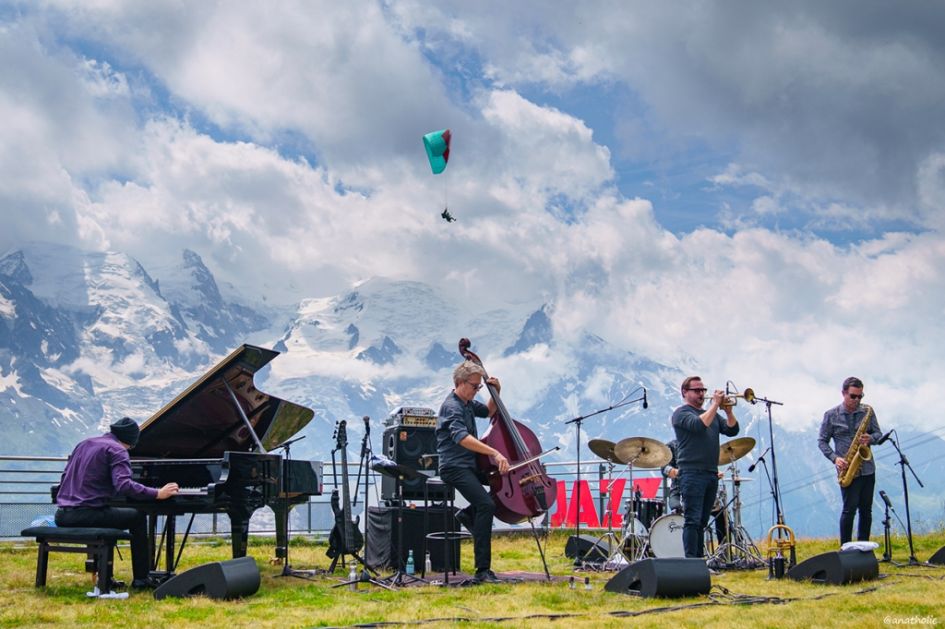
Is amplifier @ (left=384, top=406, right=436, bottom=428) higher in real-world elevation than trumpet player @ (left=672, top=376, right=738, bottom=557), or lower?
higher

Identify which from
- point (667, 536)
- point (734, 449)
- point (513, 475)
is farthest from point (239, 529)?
point (734, 449)

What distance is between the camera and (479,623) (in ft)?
20.8

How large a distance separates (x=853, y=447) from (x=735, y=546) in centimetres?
172

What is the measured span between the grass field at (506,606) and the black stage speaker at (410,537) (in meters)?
0.91

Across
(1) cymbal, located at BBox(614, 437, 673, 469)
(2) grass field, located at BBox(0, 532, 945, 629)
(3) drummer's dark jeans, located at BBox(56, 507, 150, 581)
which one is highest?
(1) cymbal, located at BBox(614, 437, 673, 469)

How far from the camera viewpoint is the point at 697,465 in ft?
29.9

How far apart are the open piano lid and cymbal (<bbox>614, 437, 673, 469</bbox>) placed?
3.66m

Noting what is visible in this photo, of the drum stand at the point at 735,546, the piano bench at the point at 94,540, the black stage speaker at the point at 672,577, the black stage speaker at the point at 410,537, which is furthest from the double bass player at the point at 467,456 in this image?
the drum stand at the point at 735,546

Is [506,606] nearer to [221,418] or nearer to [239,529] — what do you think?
[239,529]

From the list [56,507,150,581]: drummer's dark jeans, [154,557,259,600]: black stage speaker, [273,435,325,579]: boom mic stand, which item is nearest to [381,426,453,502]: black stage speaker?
[273,435,325,579]: boom mic stand

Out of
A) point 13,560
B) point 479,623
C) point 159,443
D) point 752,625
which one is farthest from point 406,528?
point 13,560

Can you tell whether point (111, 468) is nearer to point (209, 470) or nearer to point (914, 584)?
point (209, 470)

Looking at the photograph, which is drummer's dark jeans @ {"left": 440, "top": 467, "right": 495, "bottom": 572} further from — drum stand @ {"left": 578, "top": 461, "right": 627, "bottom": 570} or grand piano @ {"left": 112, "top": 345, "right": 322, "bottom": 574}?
drum stand @ {"left": 578, "top": 461, "right": 627, "bottom": 570}

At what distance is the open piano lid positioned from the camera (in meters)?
9.33
